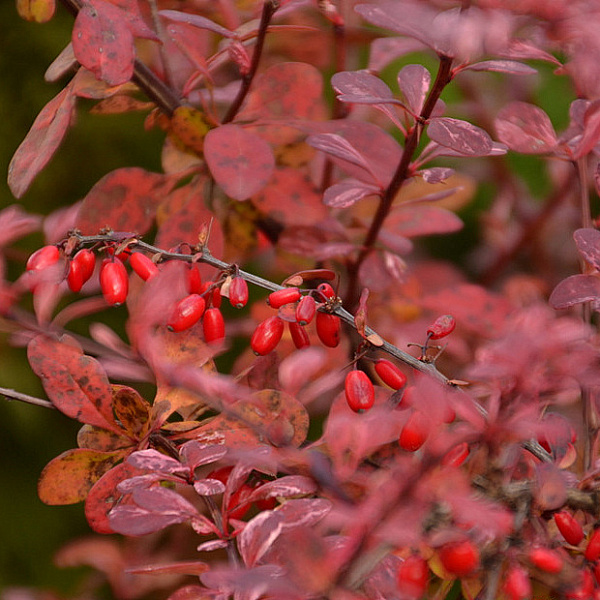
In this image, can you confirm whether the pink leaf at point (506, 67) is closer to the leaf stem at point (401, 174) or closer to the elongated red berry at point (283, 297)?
the leaf stem at point (401, 174)

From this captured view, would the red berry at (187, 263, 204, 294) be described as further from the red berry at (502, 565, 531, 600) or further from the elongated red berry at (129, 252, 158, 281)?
the red berry at (502, 565, 531, 600)

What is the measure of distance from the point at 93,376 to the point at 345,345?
0.29 m

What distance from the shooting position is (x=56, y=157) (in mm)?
1146

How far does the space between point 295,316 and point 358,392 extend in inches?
2.4

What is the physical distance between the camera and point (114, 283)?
1.77 ft

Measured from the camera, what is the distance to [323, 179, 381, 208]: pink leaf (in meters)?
0.63

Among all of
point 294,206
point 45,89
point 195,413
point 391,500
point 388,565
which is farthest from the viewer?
point 45,89

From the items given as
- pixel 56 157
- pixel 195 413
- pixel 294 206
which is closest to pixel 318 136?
pixel 294 206

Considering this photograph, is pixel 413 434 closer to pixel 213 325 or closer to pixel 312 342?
pixel 213 325

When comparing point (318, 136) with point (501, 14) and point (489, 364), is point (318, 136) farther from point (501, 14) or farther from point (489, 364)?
point (489, 364)

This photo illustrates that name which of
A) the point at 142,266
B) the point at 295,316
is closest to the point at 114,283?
the point at 142,266

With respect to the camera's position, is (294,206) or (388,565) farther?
(294,206)

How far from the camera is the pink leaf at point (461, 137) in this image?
21.7 inches

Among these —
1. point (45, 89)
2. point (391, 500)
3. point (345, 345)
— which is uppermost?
point (391, 500)
